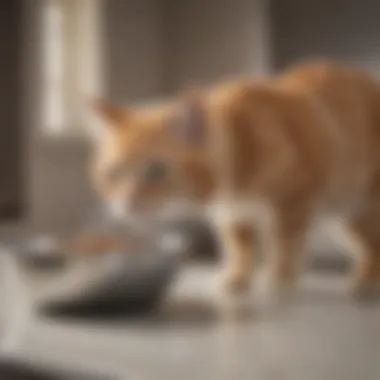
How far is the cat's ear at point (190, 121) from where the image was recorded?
662 mm

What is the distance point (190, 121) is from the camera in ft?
2.19

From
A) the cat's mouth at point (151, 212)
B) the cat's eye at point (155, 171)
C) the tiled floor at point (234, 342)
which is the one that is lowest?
the tiled floor at point (234, 342)

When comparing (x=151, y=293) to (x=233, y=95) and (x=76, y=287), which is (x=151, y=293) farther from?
(x=233, y=95)

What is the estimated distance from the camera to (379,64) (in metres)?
0.55

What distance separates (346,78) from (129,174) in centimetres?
22

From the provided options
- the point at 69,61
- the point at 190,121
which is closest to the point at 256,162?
the point at 190,121

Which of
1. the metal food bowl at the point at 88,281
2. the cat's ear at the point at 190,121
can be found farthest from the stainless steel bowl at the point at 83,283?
the cat's ear at the point at 190,121

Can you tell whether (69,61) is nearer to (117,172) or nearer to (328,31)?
(117,172)

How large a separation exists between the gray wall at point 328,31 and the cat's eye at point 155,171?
0.48 feet

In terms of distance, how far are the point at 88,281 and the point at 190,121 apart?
0.17 m

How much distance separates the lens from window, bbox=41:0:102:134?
629mm

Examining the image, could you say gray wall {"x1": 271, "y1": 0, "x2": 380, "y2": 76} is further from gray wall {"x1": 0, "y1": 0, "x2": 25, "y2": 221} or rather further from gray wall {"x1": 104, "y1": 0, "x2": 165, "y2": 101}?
gray wall {"x1": 0, "y1": 0, "x2": 25, "y2": 221}

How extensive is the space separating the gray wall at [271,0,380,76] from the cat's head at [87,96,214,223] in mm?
114

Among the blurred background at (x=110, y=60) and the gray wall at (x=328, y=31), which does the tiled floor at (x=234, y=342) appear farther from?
the gray wall at (x=328, y=31)
